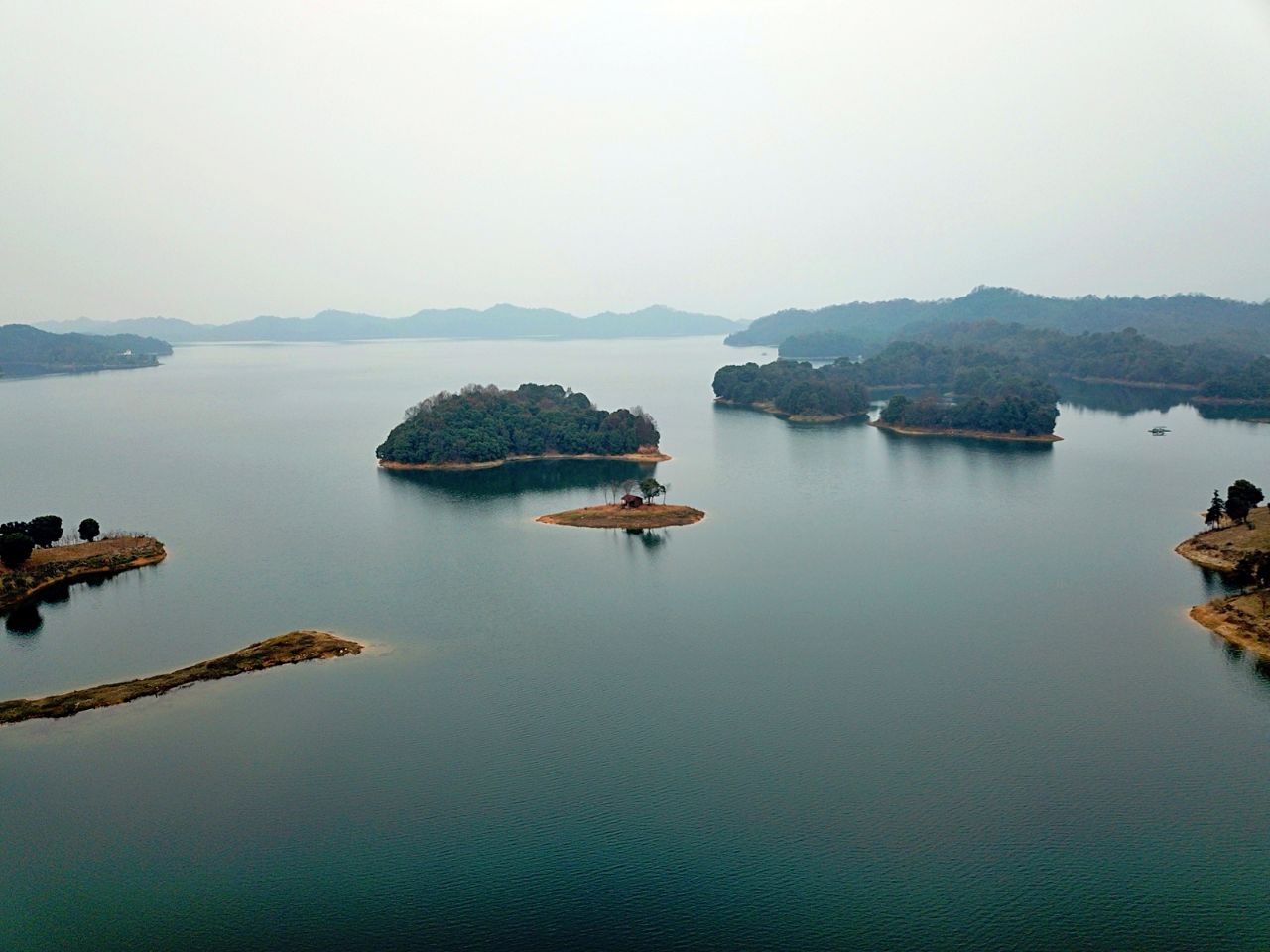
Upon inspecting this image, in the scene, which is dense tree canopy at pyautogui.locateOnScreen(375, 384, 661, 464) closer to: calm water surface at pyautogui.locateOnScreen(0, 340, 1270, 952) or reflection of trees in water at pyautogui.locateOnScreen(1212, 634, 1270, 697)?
calm water surface at pyautogui.locateOnScreen(0, 340, 1270, 952)

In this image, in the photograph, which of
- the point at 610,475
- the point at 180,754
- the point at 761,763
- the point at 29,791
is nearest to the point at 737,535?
the point at 610,475

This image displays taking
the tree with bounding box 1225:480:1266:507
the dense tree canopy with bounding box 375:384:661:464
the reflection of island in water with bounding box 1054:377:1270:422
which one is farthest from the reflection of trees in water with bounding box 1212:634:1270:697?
the reflection of island in water with bounding box 1054:377:1270:422

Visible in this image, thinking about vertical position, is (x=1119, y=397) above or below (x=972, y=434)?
above

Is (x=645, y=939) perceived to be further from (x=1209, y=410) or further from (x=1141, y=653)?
(x=1209, y=410)

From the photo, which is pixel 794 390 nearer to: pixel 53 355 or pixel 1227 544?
pixel 1227 544

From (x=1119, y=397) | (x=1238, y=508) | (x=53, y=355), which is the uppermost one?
(x=53, y=355)

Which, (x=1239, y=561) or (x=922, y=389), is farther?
(x=922, y=389)

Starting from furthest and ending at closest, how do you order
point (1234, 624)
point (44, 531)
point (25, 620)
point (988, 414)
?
1. point (988, 414)
2. point (44, 531)
3. point (25, 620)
4. point (1234, 624)

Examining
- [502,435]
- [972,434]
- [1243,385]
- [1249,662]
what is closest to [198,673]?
[1249,662]
